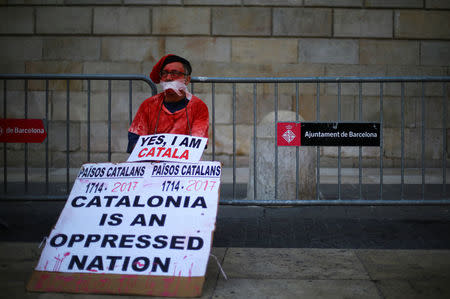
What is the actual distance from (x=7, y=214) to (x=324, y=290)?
3.96 metres

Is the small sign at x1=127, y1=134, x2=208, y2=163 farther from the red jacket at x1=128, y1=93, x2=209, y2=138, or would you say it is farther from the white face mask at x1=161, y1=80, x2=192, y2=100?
the white face mask at x1=161, y1=80, x2=192, y2=100

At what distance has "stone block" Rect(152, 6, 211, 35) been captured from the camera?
961 cm

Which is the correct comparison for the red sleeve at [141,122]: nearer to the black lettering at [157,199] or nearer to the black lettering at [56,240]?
the black lettering at [157,199]

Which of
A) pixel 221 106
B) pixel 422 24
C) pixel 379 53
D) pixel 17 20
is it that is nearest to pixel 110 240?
pixel 221 106

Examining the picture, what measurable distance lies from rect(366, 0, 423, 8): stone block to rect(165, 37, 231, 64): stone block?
10.1 ft

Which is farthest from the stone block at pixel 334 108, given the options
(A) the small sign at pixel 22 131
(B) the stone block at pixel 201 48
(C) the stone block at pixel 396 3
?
(A) the small sign at pixel 22 131

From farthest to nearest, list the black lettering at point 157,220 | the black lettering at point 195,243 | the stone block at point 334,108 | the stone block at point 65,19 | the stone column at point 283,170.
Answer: the stone block at point 65,19
the stone block at point 334,108
the stone column at point 283,170
the black lettering at point 157,220
the black lettering at point 195,243

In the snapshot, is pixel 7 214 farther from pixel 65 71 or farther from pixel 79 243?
pixel 65 71

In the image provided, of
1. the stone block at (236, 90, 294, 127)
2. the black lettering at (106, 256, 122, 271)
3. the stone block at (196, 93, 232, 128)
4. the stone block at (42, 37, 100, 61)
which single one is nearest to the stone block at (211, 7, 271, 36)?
the stone block at (236, 90, 294, 127)

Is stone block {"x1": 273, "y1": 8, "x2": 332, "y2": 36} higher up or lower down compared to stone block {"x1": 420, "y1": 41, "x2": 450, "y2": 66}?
higher up

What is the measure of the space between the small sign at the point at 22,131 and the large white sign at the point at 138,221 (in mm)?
1502

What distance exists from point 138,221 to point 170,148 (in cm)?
60

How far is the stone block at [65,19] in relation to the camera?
9688 mm

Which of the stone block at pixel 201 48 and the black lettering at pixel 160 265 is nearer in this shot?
the black lettering at pixel 160 265
